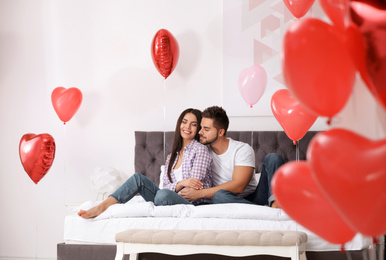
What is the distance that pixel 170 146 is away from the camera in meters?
3.88

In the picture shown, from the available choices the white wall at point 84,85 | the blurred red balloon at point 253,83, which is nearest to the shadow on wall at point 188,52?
the white wall at point 84,85

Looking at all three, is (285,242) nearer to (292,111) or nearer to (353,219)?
(292,111)

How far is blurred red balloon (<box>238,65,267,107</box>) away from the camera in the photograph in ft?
11.7

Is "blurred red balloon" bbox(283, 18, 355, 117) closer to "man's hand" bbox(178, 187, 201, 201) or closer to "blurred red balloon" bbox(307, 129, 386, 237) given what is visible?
"blurred red balloon" bbox(307, 129, 386, 237)

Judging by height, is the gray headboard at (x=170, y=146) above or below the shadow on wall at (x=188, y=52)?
below

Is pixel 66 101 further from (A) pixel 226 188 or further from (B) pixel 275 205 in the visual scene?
(B) pixel 275 205

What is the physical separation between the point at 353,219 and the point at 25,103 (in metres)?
3.54

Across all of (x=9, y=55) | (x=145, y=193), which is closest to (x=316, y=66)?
(x=145, y=193)

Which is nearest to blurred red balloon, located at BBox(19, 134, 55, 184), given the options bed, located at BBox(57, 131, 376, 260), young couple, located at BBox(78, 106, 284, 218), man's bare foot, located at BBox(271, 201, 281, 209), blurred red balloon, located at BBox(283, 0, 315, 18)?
bed, located at BBox(57, 131, 376, 260)

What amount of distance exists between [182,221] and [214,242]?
0.32 m

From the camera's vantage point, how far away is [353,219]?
1076 mm

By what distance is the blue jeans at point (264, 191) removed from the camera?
296cm

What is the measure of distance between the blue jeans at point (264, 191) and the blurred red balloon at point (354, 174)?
1845 mm

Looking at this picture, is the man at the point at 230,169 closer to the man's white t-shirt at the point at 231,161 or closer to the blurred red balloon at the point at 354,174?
the man's white t-shirt at the point at 231,161
